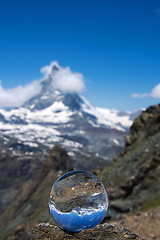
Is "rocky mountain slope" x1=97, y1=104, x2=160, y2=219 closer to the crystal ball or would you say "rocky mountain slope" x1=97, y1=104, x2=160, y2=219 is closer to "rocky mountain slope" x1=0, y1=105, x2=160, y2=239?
Result: "rocky mountain slope" x1=0, y1=105, x2=160, y2=239

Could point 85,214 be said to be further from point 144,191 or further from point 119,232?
point 144,191

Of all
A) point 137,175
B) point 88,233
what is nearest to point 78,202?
point 88,233

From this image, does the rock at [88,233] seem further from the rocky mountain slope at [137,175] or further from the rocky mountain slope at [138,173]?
the rocky mountain slope at [138,173]

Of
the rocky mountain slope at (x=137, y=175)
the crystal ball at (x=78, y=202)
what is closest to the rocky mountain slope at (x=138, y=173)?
the rocky mountain slope at (x=137, y=175)

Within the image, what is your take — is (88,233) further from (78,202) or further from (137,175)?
(137,175)

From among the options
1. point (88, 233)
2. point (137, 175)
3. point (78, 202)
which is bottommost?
point (88, 233)

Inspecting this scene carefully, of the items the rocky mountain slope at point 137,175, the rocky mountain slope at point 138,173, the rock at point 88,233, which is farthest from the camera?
the rocky mountain slope at point 138,173

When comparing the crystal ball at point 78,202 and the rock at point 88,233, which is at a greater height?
the crystal ball at point 78,202

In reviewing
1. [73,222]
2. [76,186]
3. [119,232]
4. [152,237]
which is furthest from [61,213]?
[152,237]
